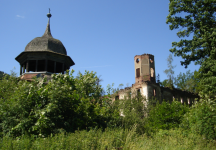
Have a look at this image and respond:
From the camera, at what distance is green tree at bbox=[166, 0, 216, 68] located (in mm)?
16053

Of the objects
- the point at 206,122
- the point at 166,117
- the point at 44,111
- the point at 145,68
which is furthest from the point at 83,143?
the point at 145,68

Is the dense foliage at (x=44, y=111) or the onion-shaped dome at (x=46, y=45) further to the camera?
the onion-shaped dome at (x=46, y=45)

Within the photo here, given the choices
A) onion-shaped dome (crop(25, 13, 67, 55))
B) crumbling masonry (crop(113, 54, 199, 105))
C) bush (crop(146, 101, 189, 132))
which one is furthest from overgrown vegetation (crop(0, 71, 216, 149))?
crumbling masonry (crop(113, 54, 199, 105))

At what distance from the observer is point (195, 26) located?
1722 cm

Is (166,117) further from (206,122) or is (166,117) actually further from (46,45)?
(46,45)

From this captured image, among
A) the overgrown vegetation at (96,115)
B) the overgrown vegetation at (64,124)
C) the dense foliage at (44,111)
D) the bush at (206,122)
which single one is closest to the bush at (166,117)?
the overgrown vegetation at (96,115)

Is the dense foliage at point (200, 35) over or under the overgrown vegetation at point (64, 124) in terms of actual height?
over

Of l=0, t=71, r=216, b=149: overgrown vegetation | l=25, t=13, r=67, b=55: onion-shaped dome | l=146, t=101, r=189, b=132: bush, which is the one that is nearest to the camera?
l=0, t=71, r=216, b=149: overgrown vegetation

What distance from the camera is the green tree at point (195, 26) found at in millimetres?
16053

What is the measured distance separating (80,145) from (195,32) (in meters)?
12.8

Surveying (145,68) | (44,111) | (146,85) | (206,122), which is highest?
(145,68)

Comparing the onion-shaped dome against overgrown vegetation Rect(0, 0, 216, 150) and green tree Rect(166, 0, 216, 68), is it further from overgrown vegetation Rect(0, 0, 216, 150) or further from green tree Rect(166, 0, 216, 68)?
green tree Rect(166, 0, 216, 68)

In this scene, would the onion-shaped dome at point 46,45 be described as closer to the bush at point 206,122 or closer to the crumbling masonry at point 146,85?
the crumbling masonry at point 146,85

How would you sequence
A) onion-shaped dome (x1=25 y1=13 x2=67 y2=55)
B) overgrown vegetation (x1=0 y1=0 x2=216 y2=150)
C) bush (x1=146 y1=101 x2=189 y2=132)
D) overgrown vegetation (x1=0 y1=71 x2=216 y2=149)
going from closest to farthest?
overgrown vegetation (x1=0 y1=71 x2=216 y2=149) < overgrown vegetation (x1=0 y1=0 x2=216 y2=150) < bush (x1=146 y1=101 x2=189 y2=132) < onion-shaped dome (x1=25 y1=13 x2=67 y2=55)
